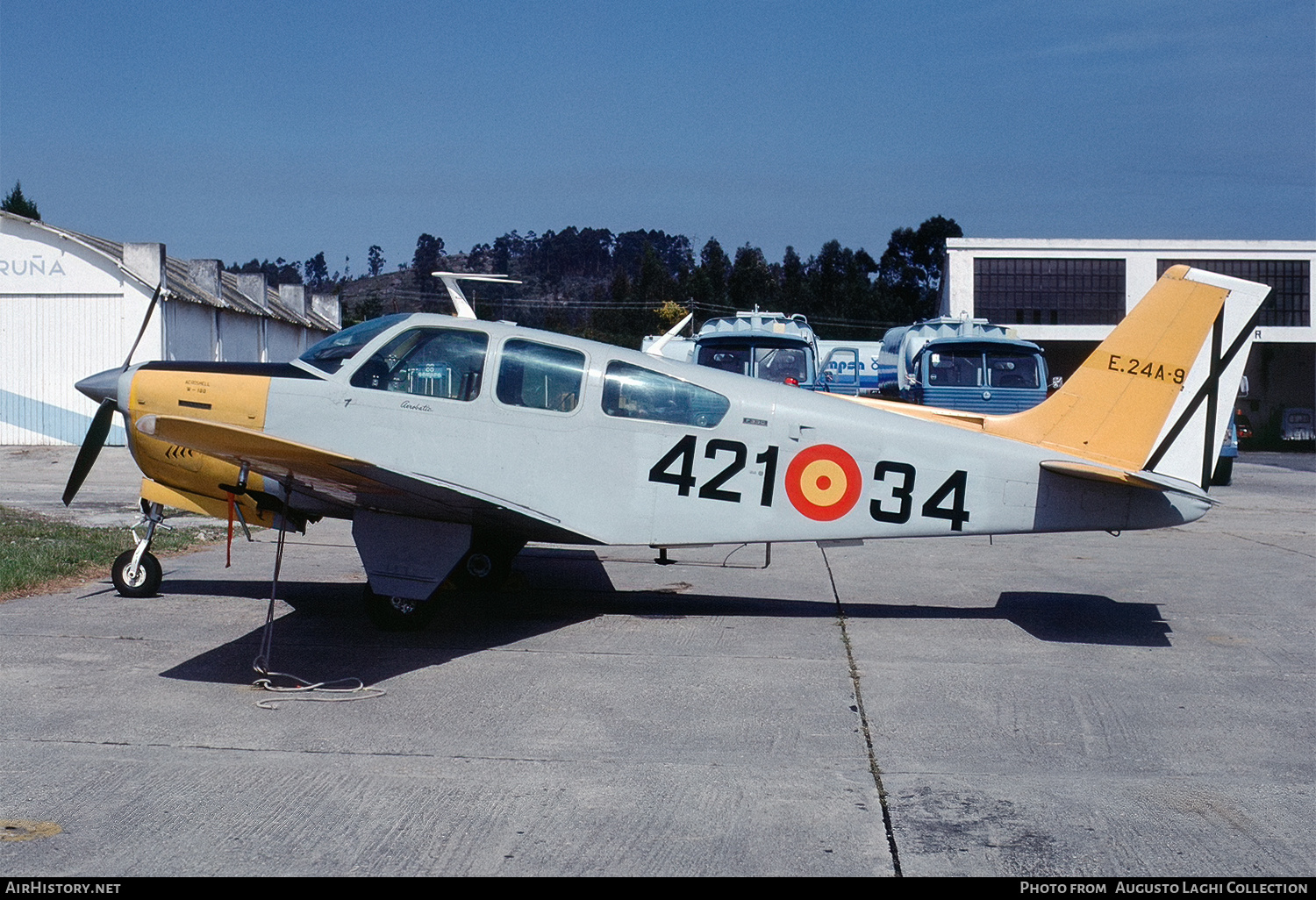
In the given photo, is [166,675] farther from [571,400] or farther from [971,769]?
[971,769]

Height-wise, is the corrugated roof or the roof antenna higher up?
the corrugated roof

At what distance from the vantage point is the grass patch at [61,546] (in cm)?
915

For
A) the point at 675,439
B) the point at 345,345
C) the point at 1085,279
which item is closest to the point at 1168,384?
the point at 675,439

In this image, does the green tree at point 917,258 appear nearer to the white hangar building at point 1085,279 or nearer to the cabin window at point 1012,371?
the white hangar building at point 1085,279

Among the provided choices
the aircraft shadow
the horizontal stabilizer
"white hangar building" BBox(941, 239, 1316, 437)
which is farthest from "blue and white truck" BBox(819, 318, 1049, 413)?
"white hangar building" BBox(941, 239, 1316, 437)

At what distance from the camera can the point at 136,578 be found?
28.3 feet

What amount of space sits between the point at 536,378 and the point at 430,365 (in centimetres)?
72

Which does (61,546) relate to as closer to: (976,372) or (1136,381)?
(1136,381)

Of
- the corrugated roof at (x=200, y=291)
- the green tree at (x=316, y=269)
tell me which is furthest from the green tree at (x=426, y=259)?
the corrugated roof at (x=200, y=291)

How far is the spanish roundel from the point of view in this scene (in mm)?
7676

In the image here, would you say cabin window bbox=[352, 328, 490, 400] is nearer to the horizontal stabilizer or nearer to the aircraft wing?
the aircraft wing

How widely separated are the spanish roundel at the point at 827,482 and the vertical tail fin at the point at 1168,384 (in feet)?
4.86

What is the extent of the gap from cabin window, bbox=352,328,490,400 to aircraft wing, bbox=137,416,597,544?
620 millimetres

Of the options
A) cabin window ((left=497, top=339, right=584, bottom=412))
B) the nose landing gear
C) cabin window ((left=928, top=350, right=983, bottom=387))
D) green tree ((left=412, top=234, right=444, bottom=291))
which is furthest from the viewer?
green tree ((left=412, top=234, right=444, bottom=291))
